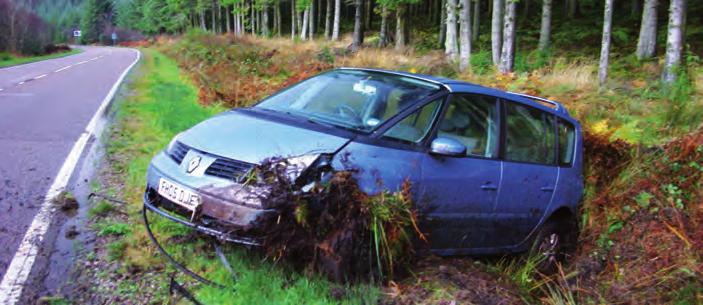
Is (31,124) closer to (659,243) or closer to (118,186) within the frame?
(118,186)

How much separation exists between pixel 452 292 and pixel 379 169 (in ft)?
3.16

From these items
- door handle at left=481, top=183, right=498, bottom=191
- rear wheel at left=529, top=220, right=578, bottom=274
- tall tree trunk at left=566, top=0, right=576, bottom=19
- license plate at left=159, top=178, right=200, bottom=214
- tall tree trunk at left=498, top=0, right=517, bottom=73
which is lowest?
rear wheel at left=529, top=220, right=578, bottom=274

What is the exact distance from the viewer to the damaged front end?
3746 mm

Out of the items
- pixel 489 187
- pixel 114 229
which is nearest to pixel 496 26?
pixel 489 187

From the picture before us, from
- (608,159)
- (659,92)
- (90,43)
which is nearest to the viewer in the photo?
(608,159)

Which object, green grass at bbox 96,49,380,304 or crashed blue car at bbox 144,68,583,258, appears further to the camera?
crashed blue car at bbox 144,68,583,258

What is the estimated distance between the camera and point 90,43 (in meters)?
108

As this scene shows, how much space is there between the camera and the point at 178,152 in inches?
177

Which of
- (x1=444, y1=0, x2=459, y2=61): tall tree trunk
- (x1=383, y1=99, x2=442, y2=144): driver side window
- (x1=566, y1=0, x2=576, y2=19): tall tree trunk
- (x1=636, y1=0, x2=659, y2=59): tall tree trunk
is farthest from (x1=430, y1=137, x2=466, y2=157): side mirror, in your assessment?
(x1=566, y1=0, x2=576, y2=19): tall tree trunk

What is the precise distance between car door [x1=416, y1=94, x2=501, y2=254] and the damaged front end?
0.89 metres

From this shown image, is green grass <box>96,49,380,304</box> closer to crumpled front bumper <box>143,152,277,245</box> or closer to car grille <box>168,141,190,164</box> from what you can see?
crumpled front bumper <box>143,152,277,245</box>

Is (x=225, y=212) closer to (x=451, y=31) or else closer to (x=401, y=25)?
(x=451, y=31)

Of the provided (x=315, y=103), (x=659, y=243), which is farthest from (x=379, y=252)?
(x=659, y=243)

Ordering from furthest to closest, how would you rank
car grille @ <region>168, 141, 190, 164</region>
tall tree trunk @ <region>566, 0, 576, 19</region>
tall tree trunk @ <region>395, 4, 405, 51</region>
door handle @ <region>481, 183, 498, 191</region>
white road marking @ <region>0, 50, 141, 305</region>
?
tall tree trunk @ <region>566, 0, 576, 19</region> → tall tree trunk @ <region>395, 4, 405, 51</region> → door handle @ <region>481, 183, 498, 191</region> → car grille @ <region>168, 141, 190, 164</region> → white road marking @ <region>0, 50, 141, 305</region>
